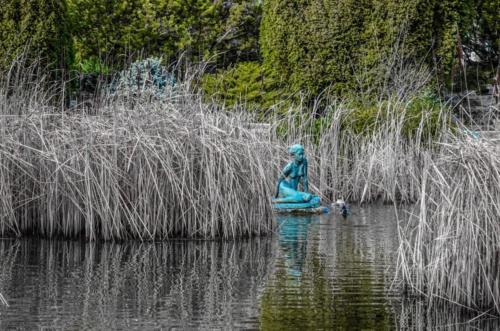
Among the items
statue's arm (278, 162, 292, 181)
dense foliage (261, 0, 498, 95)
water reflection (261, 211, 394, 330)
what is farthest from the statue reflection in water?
dense foliage (261, 0, 498, 95)

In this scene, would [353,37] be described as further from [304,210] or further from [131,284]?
[131,284]

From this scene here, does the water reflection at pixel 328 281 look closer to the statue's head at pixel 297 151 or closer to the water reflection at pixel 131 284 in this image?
the water reflection at pixel 131 284

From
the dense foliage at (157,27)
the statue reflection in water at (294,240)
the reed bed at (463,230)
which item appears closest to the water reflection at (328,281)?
the statue reflection in water at (294,240)

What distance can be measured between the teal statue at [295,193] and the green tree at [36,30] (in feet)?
16.1

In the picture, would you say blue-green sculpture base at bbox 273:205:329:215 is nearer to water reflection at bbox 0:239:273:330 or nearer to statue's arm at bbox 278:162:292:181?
statue's arm at bbox 278:162:292:181

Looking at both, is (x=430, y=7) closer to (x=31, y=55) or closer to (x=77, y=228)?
(x=31, y=55)

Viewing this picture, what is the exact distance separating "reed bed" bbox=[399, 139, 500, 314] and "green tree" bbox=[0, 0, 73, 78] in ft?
33.9

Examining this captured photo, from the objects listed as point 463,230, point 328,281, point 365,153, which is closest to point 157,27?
point 365,153

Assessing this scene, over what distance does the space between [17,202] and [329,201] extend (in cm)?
545

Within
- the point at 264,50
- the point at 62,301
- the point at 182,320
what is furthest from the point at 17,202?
the point at 264,50

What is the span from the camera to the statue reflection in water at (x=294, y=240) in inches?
386

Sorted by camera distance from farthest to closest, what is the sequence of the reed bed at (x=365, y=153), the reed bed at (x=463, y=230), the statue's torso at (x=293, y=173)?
1. the reed bed at (x=365, y=153)
2. the statue's torso at (x=293, y=173)
3. the reed bed at (x=463, y=230)

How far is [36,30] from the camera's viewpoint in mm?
17406

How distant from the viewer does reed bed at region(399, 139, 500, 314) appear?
7.55 meters
